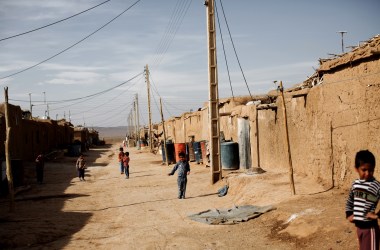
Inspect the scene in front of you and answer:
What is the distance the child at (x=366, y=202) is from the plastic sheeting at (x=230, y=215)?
4607 millimetres

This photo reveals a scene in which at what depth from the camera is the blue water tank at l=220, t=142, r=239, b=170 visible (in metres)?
15.9

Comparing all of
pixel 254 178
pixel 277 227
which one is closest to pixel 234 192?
pixel 254 178

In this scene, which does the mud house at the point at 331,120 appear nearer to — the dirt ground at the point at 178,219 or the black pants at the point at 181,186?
the dirt ground at the point at 178,219

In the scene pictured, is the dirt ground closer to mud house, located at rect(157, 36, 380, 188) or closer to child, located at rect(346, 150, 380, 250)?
mud house, located at rect(157, 36, 380, 188)

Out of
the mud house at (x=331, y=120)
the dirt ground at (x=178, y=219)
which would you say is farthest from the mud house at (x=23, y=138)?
the mud house at (x=331, y=120)

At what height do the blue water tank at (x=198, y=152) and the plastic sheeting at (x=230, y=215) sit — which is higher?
the blue water tank at (x=198, y=152)

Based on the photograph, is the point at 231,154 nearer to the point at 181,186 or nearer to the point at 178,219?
the point at 181,186

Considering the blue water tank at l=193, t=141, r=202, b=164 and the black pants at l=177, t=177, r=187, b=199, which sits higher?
the blue water tank at l=193, t=141, r=202, b=164

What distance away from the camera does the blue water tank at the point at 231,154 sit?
15.9 m

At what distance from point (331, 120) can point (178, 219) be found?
14.3 ft

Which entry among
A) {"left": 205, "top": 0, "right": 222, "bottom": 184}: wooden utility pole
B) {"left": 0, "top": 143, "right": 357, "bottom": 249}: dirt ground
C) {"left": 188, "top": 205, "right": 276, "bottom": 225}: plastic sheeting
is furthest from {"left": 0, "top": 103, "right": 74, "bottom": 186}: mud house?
{"left": 188, "top": 205, "right": 276, "bottom": 225}: plastic sheeting

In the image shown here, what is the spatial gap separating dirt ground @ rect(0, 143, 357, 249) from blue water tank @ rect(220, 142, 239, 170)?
2.08m

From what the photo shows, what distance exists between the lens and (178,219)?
9258 mm

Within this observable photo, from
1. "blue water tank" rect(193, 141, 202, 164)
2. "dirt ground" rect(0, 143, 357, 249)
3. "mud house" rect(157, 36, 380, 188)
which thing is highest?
"mud house" rect(157, 36, 380, 188)
